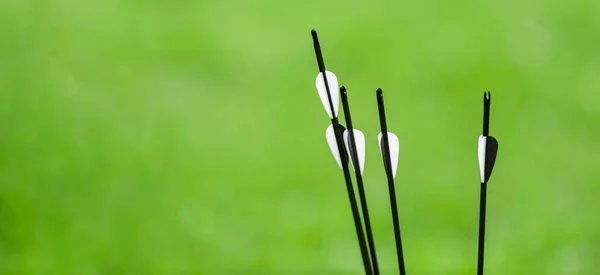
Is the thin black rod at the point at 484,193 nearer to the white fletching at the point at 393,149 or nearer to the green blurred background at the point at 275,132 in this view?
the white fletching at the point at 393,149

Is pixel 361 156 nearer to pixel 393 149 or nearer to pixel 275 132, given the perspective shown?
pixel 393 149

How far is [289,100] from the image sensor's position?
142cm

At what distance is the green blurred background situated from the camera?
4.56 feet

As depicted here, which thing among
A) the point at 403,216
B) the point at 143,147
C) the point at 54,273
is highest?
the point at 143,147

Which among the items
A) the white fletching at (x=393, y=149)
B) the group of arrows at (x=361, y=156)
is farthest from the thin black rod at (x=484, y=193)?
the white fletching at (x=393, y=149)

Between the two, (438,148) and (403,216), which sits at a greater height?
(438,148)

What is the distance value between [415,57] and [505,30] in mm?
182

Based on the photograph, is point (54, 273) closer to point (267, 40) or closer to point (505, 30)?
→ point (267, 40)

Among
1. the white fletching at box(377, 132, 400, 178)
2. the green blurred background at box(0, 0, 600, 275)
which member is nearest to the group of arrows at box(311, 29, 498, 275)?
the white fletching at box(377, 132, 400, 178)

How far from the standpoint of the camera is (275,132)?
55.8 inches

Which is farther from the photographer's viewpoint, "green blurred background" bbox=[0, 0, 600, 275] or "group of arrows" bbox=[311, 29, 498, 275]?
"green blurred background" bbox=[0, 0, 600, 275]

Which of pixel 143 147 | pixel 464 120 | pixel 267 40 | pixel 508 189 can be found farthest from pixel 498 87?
pixel 143 147

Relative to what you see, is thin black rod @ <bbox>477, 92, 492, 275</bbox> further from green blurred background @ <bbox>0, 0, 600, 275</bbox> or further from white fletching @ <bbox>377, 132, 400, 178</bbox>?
green blurred background @ <bbox>0, 0, 600, 275</bbox>

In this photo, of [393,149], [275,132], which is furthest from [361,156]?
[275,132]
